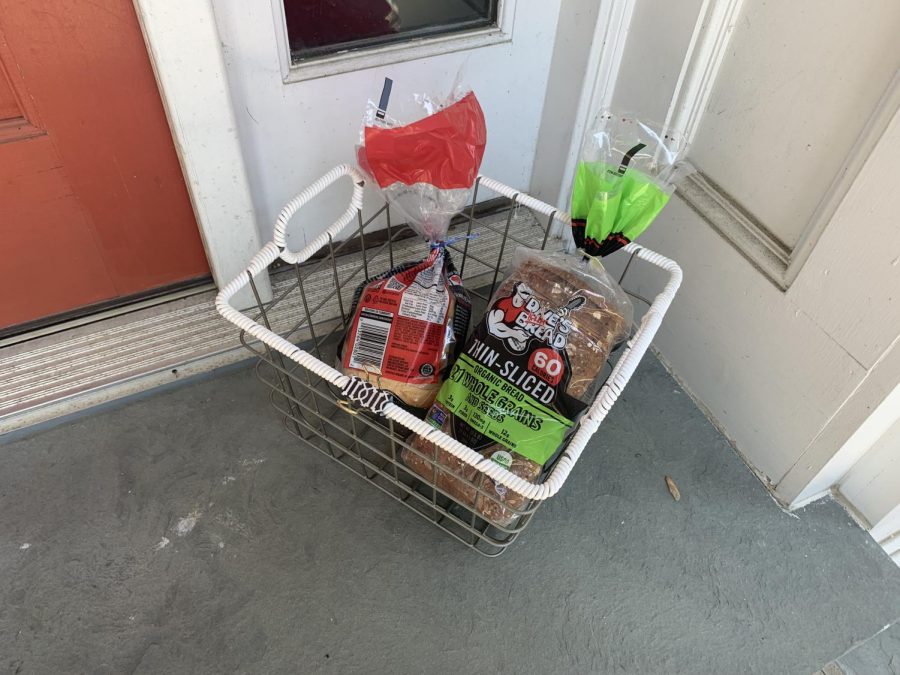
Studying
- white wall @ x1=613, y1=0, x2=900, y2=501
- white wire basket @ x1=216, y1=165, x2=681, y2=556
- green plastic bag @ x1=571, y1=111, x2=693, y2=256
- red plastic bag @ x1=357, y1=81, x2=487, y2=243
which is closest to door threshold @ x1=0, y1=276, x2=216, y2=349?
white wire basket @ x1=216, y1=165, x2=681, y2=556

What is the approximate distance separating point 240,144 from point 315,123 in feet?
0.48

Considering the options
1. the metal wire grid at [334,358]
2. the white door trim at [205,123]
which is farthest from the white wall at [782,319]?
the white door trim at [205,123]

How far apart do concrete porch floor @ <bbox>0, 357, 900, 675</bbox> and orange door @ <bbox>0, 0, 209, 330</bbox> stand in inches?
9.3

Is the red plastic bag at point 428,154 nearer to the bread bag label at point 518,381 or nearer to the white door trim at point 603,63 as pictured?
the bread bag label at point 518,381

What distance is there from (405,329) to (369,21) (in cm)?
50

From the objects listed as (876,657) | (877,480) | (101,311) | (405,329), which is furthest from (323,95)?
(876,657)

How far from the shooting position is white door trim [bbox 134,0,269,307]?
0.79 metres

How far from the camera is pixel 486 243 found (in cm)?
127

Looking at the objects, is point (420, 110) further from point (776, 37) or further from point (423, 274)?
point (776, 37)

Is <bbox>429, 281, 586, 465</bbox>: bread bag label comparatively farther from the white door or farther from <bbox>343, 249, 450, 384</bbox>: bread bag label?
the white door

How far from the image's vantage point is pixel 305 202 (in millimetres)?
851

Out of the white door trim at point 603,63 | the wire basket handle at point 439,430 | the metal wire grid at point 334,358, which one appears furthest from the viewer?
the white door trim at point 603,63

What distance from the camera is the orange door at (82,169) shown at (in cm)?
81

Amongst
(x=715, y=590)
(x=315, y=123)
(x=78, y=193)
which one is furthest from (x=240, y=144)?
(x=715, y=590)
